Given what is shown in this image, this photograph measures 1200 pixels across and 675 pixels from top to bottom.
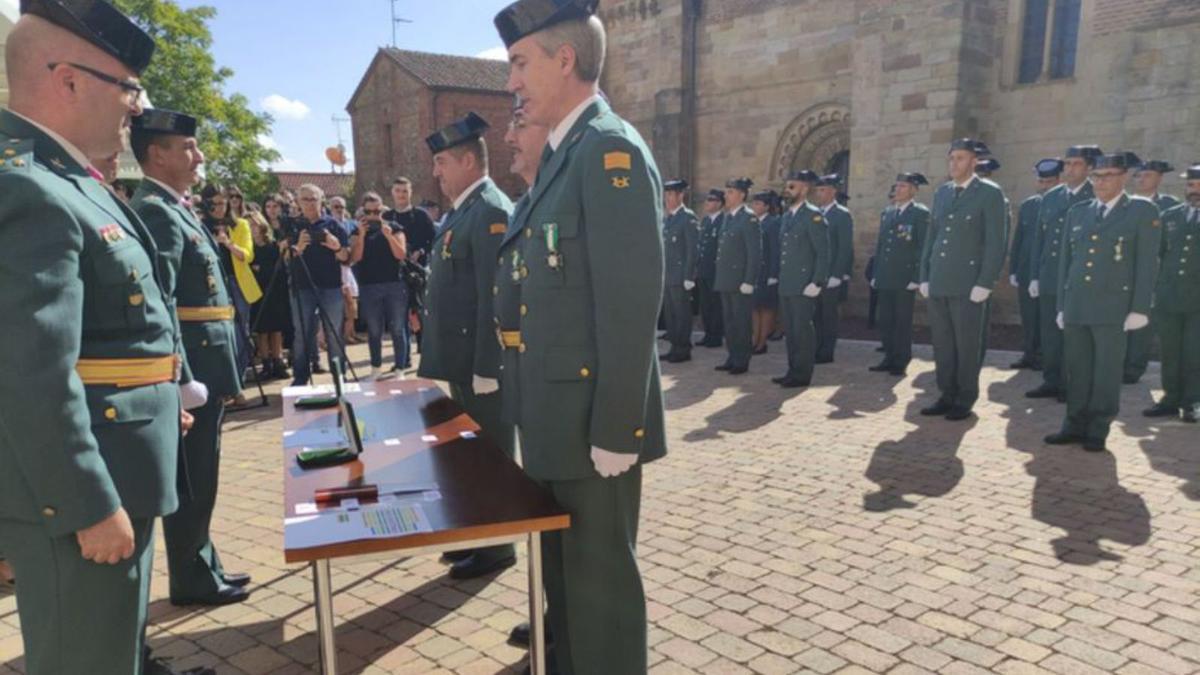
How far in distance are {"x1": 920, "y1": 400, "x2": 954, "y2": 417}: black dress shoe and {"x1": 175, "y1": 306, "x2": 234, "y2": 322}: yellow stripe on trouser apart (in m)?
5.80

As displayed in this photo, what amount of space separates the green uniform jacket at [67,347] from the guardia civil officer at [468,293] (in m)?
1.86

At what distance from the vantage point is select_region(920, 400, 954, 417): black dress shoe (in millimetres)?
6953

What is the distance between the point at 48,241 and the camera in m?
1.75

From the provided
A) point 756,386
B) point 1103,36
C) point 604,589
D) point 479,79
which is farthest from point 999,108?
point 479,79

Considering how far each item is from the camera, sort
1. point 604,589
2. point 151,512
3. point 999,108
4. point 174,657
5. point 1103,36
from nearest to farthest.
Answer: point 151,512 → point 604,589 → point 174,657 → point 1103,36 → point 999,108

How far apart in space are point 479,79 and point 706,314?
29.4m

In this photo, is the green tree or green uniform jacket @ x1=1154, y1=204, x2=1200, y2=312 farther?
the green tree

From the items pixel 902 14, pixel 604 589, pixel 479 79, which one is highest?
pixel 479 79

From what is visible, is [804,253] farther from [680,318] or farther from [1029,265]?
[1029,265]

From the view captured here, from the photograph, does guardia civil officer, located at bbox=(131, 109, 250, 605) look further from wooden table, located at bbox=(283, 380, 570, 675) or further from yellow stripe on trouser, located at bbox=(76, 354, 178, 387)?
yellow stripe on trouser, located at bbox=(76, 354, 178, 387)

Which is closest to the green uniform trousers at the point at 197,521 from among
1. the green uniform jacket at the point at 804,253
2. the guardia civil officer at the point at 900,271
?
the green uniform jacket at the point at 804,253

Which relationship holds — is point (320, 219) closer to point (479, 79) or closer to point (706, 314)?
point (706, 314)

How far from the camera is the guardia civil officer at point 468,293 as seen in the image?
12.7ft

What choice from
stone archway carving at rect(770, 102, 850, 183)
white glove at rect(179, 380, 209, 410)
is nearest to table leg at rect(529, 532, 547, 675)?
white glove at rect(179, 380, 209, 410)
